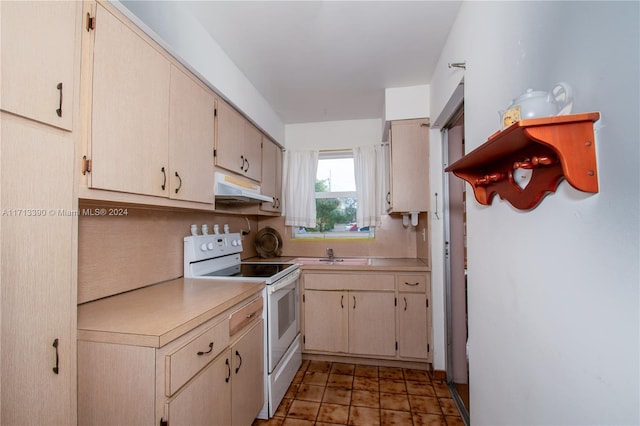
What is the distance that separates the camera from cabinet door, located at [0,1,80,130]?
0.76m

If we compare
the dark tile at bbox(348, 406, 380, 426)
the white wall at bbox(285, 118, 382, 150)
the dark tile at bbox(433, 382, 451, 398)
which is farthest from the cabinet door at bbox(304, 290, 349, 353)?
the white wall at bbox(285, 118, 382, 150)

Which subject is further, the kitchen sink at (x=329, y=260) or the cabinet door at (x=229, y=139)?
the kitchen sink at (x=329, y=260)

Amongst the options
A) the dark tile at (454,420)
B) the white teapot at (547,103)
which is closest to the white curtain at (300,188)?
the dark tile at (454,420)

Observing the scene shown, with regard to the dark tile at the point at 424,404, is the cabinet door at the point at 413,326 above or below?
above

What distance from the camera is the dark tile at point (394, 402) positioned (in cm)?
197

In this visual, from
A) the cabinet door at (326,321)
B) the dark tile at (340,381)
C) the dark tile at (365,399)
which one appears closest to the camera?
the dark tile at (365,399)

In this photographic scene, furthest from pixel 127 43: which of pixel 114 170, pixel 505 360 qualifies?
pixel 505 360

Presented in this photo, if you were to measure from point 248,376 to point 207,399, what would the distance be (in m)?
0.38

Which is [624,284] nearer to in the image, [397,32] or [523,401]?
[523,401]

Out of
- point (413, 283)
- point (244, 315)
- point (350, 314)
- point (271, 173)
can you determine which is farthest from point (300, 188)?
point (244, 315)

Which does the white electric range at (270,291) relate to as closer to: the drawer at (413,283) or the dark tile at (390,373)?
the dark tile at (390,373)

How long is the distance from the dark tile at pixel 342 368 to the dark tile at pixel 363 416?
Answer: 49 cm

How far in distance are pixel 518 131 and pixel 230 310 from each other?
1.41 meters

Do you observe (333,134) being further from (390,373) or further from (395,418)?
(395,418)
